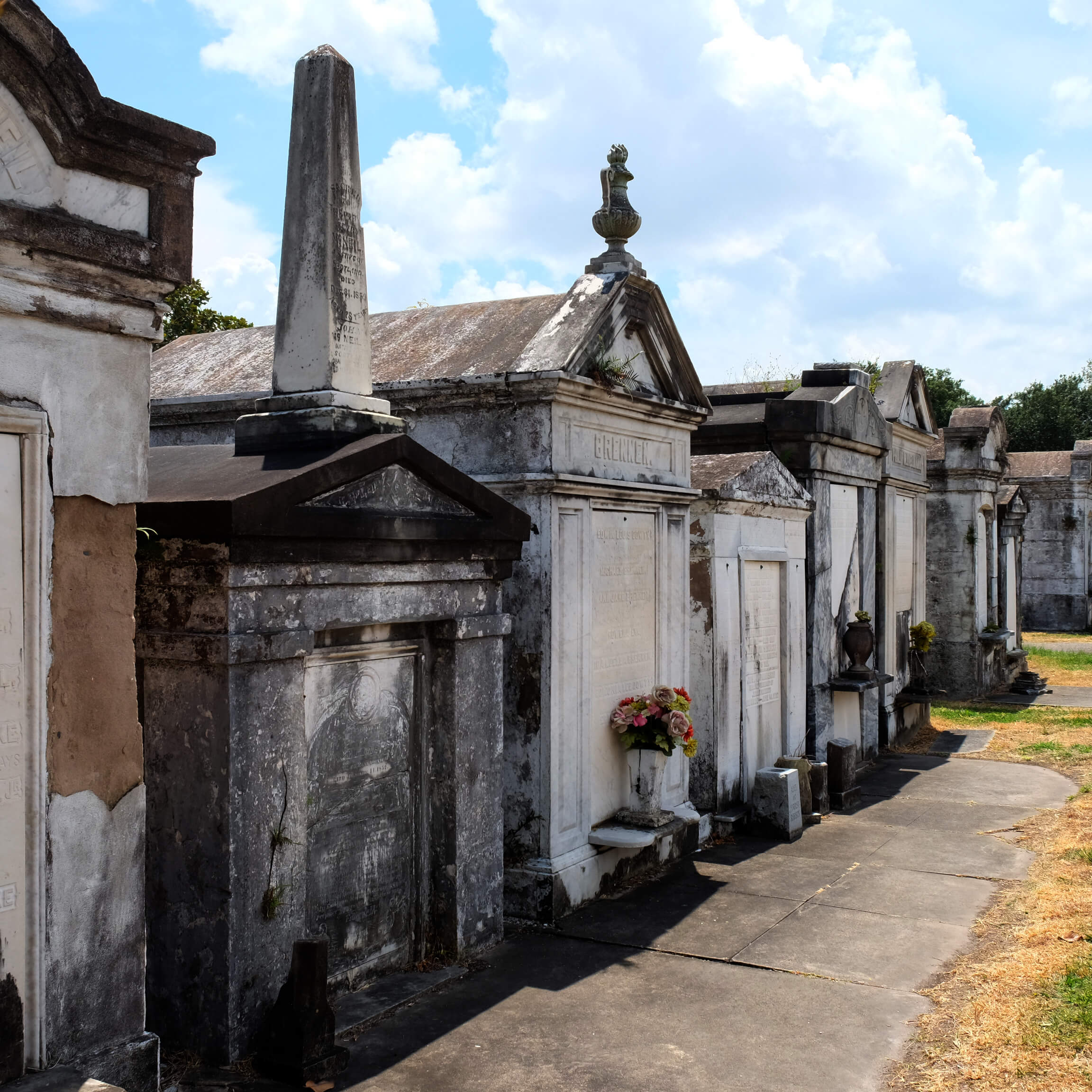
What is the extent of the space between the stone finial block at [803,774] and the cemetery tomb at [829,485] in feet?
4.18

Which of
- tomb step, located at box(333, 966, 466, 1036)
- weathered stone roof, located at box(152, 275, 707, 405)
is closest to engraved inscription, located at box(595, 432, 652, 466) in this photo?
weathered stone roof, located at box(152, 275, 707, 405)

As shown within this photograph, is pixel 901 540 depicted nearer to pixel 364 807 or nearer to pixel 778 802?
pixel 778 802

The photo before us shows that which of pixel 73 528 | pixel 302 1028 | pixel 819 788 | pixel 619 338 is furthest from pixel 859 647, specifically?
pixel 73 528

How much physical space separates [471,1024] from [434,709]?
1532 mm

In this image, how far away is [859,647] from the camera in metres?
11.5

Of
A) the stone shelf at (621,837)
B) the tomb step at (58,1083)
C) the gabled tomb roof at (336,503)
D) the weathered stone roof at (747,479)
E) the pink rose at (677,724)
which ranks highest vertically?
the weathered stone roof at (747,479)

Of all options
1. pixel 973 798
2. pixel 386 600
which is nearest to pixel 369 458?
pixel 386 600

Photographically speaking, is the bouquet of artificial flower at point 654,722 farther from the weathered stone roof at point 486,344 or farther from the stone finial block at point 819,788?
the stone finial block at point 819,788

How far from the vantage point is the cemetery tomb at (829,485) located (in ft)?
35.4

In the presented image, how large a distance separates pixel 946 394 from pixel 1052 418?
4.29m

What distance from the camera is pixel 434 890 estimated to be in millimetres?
5816

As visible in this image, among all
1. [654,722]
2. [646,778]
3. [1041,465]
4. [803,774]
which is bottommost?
[803,774]

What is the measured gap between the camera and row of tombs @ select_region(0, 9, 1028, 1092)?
359 centimetres

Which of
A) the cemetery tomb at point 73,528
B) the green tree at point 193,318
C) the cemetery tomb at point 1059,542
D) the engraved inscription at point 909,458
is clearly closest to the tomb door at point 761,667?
the engraved inscription at point 909,458
